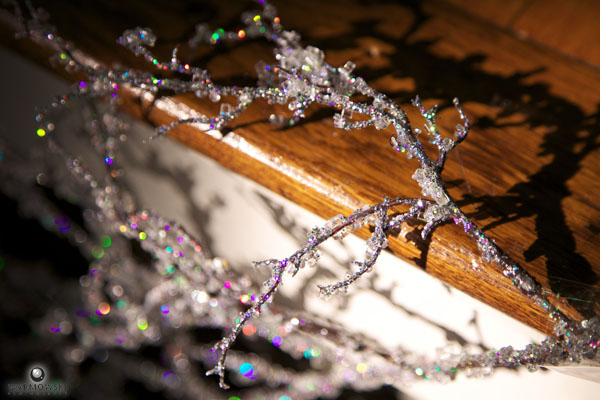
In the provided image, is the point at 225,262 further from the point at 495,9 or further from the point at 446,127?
the point at 495,9

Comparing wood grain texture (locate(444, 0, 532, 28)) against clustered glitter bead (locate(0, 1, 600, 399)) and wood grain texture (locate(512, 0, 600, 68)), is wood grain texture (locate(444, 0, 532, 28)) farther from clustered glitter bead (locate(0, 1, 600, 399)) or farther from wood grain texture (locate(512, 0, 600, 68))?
clustered glitter bead (locate(0, 1, 600, 399))

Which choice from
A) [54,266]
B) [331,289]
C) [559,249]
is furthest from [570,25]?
[54,266]

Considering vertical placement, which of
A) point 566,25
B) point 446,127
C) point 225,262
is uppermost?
point 566,25

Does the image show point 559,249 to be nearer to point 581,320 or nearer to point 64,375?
point 581,320

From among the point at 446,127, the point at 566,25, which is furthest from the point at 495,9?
the point at 446,127

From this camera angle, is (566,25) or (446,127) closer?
(446,127)

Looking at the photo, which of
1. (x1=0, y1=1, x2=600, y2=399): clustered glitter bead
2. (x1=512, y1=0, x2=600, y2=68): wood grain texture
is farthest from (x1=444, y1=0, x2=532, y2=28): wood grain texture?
(x1=0, y1=1, x2=600, y2=399): clustered glitter bead
